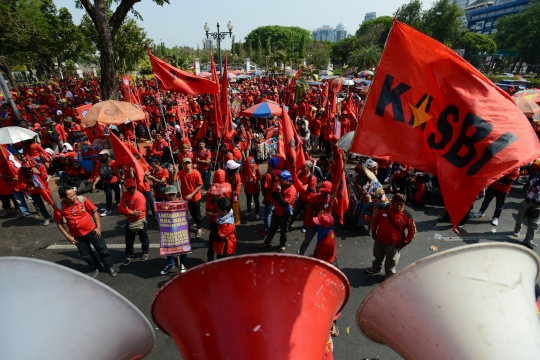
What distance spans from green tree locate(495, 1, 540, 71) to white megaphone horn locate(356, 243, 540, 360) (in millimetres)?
74396

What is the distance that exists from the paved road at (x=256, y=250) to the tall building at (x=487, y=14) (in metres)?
120

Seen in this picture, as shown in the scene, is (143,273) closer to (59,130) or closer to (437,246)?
(437,246)

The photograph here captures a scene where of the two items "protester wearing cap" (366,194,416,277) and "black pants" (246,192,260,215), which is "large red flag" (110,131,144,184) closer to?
"black pants" (246,192,260,215)

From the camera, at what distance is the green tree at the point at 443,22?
5456 centimetres

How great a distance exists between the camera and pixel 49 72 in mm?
37156

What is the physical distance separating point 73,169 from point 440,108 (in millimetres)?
9196

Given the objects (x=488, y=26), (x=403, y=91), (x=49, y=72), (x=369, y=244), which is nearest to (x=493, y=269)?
(x=403, y=91)

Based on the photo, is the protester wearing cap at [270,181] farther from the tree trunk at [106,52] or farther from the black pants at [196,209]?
the tree trunk at [106,52]

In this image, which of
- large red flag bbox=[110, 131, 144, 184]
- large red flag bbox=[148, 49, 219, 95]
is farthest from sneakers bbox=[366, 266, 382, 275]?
large red flag bbox=[148, 49, 219, 95]

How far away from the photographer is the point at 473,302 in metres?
1.69

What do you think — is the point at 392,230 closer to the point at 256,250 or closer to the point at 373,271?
the point at 373,271

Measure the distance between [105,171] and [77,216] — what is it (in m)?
2.73

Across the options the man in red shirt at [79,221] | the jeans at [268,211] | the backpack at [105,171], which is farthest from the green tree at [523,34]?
the man in red shirt at [79,221]

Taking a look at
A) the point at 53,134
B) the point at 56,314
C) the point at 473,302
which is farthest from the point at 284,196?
the point at 53,134
